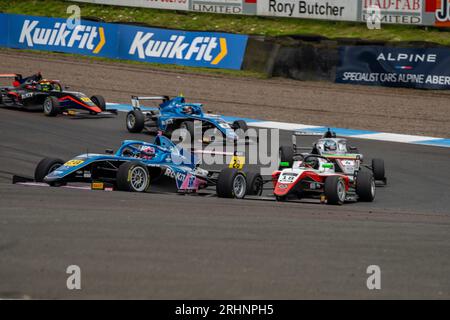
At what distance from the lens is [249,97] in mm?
27594

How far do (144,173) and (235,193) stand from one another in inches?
58.1

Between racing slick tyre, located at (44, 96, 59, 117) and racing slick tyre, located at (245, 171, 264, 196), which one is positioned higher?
racing slick tyre, located at (44, 96, 59, 117)

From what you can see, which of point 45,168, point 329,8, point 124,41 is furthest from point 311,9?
point 45,168

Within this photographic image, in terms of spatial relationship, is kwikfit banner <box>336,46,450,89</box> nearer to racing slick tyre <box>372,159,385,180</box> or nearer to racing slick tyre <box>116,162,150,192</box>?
racing slick tyre <box>372,159,385,180</box>

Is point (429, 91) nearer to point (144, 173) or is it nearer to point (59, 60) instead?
point (59, 60)

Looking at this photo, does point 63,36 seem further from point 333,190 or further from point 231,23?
point 333,190

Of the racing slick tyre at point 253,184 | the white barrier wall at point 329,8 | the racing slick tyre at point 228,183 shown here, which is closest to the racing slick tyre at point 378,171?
the racing slick tyre at point 253,184

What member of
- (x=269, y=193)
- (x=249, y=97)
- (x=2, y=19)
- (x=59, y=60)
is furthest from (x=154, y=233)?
(x=2, y=19)

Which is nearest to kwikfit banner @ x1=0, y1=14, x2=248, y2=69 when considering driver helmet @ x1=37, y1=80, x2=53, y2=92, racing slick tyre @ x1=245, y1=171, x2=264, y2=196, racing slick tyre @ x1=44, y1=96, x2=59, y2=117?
driver helmet @ x1=37, y1=80, x2=53, y2=92

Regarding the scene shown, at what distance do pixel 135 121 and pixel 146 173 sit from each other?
7234 millimetres

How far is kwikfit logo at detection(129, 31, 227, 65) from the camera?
31891 millimetres

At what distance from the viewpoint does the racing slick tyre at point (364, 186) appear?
1448 centimetres

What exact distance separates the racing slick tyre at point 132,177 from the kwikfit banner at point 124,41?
700 inches

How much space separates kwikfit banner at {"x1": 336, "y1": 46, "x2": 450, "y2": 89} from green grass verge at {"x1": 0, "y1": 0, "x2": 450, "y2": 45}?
2.56 metres
